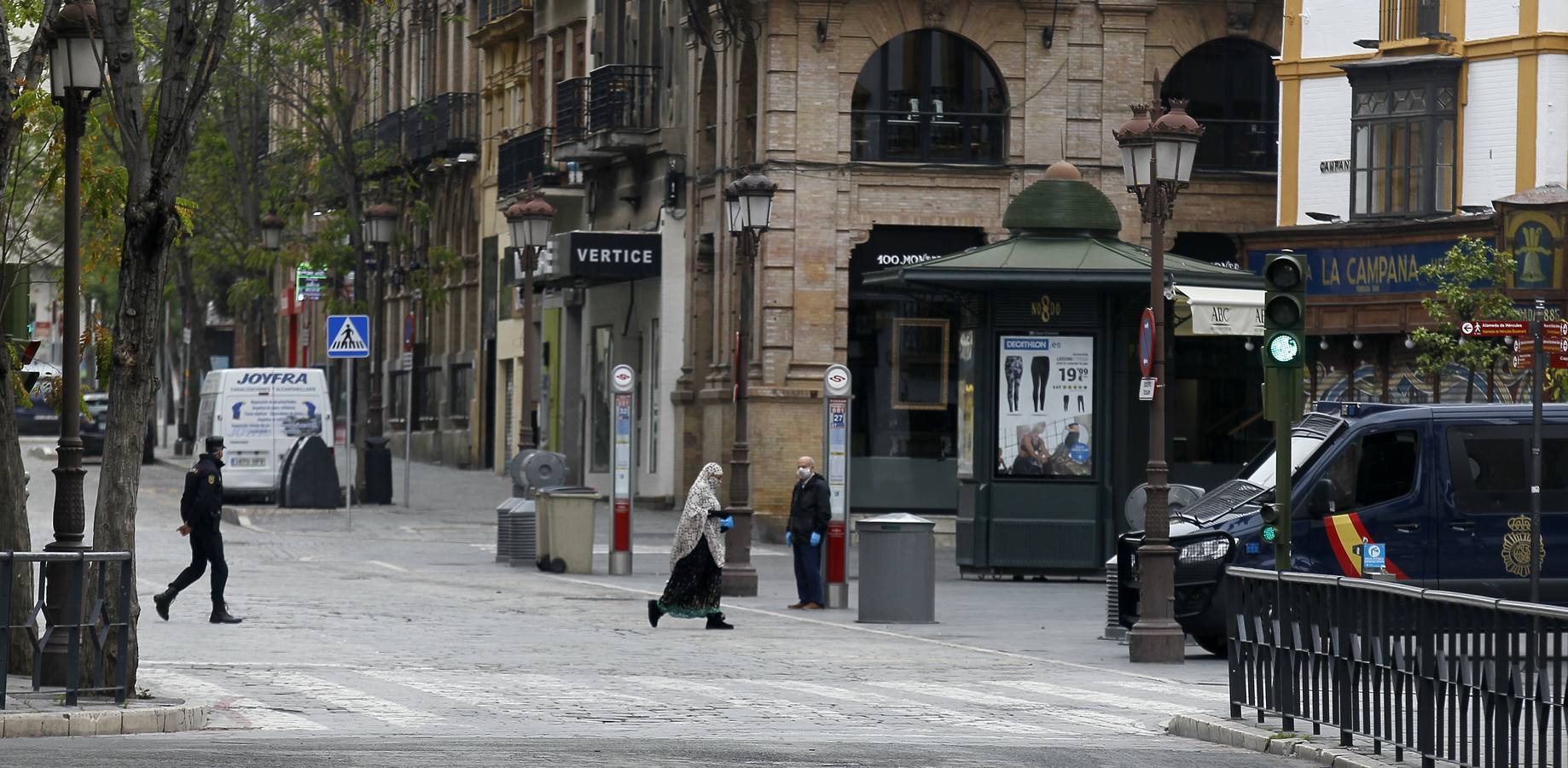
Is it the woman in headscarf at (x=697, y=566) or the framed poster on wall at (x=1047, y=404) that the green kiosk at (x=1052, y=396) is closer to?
the framed poster on wall at (x=1047, y=404)

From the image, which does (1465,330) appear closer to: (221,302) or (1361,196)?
(1361,196)

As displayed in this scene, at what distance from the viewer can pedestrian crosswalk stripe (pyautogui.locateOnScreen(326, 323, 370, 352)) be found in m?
37.0

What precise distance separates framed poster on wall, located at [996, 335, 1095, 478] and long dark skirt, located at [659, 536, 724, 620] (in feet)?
20.5

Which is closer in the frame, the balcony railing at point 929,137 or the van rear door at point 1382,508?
the van rear door at point 1382,508

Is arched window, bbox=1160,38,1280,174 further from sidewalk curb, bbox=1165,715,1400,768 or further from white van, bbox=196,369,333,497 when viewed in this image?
sidewalk curb, bbox=1165,715,1400,768

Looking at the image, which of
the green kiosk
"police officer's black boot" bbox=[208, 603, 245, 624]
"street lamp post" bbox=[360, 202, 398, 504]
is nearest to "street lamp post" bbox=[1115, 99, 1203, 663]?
the green kiosk

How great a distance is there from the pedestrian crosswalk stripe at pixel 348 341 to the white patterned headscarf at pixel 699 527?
16.0 m

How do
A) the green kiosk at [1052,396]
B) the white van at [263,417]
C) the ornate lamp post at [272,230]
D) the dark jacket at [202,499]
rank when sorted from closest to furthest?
the dark jacket at [202,499], the green kiosk at [1052,396], the white van at [263,417], the ornate lamp post at [272,230]

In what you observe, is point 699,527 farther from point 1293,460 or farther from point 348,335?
point 348,335

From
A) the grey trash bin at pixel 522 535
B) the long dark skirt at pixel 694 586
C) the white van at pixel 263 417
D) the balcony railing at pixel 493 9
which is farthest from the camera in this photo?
the balcony railing at pixel 493 9

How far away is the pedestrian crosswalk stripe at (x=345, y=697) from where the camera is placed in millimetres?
14000

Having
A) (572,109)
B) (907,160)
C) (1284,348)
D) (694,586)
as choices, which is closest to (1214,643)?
(1284,348)

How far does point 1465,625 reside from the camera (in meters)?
10.9

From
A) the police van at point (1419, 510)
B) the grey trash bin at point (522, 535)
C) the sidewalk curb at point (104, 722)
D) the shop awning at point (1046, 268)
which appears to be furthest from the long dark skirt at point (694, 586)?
the sidewalk curb at point (104, 722)
